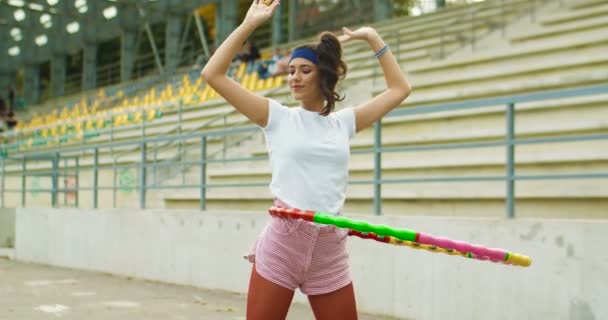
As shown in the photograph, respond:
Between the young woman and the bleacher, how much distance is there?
4.65 meters

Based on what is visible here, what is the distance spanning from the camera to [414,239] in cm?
266

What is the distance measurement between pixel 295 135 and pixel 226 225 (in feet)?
20.2

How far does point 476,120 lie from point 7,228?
8.84 m

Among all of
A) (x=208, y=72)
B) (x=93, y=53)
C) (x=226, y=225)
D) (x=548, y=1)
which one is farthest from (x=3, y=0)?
(x=208, y=72)

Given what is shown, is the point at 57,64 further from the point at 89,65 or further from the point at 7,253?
the point at 7,253

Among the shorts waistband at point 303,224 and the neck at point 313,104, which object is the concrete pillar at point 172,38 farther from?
the shorts waistband at point 303,224

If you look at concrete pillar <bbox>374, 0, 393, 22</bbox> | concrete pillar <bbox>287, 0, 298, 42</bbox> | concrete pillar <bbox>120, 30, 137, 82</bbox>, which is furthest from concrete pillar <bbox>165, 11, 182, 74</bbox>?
concrete pillar <bbox>374, 0, 393, 22</bbox>

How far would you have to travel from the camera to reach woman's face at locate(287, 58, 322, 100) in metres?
3.04

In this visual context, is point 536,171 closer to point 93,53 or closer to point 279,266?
point 279,266

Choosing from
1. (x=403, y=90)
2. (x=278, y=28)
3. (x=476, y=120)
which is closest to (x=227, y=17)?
(x=278, y=28)

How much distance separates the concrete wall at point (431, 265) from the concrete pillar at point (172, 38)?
24.0m

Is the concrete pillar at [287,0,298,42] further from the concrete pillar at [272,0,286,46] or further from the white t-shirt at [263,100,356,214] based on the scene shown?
the white t-shirt at [263,100,356,214]

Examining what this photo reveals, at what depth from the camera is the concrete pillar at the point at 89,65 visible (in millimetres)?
41250

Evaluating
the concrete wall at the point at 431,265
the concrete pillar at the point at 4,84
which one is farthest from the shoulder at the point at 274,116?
the concrete pillar at the point at 4,84
